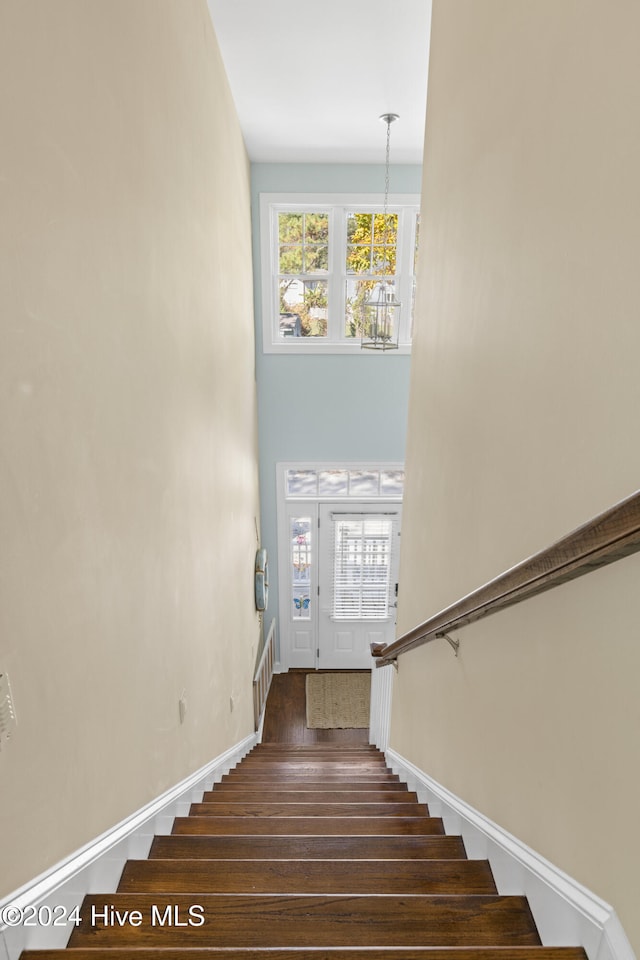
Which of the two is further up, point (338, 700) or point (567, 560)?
point (567, 560)

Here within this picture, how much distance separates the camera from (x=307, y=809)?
243cm

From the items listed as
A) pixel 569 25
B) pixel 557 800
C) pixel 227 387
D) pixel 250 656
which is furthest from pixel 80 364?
pixel 250 656

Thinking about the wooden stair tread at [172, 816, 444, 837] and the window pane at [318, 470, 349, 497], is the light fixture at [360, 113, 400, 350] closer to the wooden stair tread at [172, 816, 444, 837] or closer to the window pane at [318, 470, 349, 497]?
the window pane at [318, 470, 349, 497]

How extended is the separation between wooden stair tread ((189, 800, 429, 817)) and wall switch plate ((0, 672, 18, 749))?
151 centimetres

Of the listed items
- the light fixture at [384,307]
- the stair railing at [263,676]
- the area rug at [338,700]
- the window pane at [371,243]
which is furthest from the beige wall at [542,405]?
the area rug at [338,700]

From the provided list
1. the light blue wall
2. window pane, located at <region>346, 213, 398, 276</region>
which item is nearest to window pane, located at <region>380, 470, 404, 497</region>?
the light blue wall

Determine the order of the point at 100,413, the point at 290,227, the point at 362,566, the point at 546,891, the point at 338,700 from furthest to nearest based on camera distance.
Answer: the point at 362,566, the point at 338,700, the point at 290,227, the point at 100,413, the point at 546,891

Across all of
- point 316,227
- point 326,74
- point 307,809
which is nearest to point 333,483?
point 316,227

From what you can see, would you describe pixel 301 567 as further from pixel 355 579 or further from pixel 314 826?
pixel 314 826

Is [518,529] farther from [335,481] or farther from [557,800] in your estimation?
[335,481]

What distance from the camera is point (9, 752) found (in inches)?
46.5

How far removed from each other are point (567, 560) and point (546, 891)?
0.75m

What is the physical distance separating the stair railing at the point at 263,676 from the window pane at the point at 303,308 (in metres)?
3.14

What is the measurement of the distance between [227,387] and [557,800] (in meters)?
3.31
